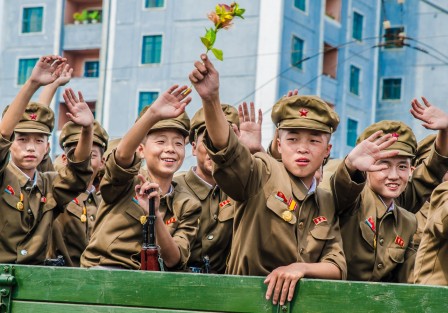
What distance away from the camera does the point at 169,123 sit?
6758 millimetres

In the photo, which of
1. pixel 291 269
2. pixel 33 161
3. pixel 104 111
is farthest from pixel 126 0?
pixel 291 269

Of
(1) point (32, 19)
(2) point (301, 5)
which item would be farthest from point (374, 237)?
(1) point (32, 19)

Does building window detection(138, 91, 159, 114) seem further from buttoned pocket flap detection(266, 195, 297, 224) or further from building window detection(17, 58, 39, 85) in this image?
buttoned pocket flap detection(266, 195, 297, 224)

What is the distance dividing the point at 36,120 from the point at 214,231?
142 cm

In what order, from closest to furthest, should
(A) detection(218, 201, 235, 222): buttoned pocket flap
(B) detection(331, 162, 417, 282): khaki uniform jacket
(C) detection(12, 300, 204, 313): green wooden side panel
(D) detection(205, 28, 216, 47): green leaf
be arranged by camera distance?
(C) detection(12, 300, 204, 313): green wooden side panel → (D) detection(205, 28, 216, 47): green leaf → (B) detection(331, 162, 417, 282): khaki uniform jacket → (A) detection(218, 201, 235, 222): buttoned pocket flap

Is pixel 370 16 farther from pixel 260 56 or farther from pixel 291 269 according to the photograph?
pixel 291 269

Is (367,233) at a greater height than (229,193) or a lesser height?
lesser

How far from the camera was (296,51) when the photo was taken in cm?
2934

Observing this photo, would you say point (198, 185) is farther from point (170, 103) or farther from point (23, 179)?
point (170, 103)

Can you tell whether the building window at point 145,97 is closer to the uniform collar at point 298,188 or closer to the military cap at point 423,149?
the military cap at point 423,149

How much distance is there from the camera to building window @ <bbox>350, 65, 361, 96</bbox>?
105 feet

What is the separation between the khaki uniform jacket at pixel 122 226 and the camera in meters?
6.43

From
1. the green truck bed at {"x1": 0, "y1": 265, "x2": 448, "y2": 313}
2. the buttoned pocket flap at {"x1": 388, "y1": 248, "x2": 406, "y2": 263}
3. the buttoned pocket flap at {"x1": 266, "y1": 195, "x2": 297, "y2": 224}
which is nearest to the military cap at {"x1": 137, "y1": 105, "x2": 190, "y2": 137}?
the buttoned pocket flap at {"x1": 266, "y1": 195, "x2": 297, "y2": 224}

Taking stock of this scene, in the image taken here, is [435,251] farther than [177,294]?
Yes
